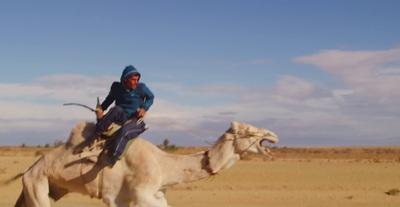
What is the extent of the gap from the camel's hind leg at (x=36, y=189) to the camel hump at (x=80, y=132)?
0.65m

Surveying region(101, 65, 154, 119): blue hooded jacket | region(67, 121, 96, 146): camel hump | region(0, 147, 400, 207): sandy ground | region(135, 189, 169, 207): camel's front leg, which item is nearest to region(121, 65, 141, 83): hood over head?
region(101, 65, 154, 119): blue hooded jacket

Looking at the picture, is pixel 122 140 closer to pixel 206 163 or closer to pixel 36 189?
pixel 206 163

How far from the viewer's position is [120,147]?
28.5 ft

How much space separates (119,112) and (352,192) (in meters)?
16.7

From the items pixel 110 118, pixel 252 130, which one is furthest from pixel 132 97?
pixel 252 130

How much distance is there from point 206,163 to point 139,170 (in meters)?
0.92

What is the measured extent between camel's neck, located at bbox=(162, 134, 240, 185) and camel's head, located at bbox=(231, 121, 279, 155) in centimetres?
12

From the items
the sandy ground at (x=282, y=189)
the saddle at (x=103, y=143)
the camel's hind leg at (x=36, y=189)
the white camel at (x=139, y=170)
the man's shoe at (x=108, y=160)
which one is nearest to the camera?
the white camel at (x=139, y=170)

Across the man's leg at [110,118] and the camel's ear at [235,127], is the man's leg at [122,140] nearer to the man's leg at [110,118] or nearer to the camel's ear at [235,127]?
the man's leg at [110,118]

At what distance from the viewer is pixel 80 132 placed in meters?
9.29

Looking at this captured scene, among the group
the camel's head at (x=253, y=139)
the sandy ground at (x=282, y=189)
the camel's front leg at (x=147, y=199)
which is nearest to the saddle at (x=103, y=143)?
the camel's front leg at (x=147, y=199)

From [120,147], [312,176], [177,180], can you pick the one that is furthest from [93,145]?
[312,176]

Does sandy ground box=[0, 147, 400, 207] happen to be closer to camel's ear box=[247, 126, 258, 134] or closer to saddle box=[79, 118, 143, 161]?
saddle box=[79, 118, 143, 161]

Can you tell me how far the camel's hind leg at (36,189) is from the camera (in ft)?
29.6
